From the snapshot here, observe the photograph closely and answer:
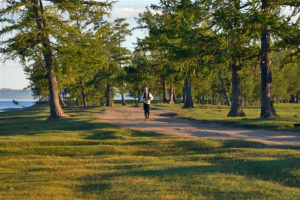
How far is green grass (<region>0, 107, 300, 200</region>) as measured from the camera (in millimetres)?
7266

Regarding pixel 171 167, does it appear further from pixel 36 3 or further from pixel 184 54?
pixel 36 3

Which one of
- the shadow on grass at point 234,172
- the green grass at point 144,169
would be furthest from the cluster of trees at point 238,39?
the shadow on grass at point 234,172

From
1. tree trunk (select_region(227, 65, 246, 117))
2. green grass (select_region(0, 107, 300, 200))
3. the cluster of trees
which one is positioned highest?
→ the cluster of trees

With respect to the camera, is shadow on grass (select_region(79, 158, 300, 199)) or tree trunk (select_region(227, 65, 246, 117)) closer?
shadow on grass (select_region(79, 158, 300, 199))

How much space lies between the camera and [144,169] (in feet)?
31.3

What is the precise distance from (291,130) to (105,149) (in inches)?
406

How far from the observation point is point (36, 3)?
24.6 m

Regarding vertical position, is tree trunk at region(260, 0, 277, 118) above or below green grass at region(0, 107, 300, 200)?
above

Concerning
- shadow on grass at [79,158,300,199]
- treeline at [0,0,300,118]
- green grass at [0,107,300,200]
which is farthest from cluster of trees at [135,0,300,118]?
shadow on grass at [79,158,300,199]

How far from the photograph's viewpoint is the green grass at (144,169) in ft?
23.8

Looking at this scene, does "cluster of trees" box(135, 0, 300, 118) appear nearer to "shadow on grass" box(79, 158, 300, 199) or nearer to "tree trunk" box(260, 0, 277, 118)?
"tree trunk" box(260, 0, 277, 118)

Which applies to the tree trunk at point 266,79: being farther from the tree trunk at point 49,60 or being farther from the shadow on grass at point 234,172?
the tree trunk at point 49,60

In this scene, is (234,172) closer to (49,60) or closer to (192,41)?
(192,41)

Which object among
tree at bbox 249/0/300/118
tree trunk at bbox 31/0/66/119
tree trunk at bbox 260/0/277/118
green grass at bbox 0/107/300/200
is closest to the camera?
green grass at bbox 0/107/300/200
